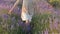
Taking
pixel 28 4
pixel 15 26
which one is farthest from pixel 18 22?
pixel 28 4

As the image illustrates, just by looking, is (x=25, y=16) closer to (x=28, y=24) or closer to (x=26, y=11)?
(x=26, y=11)

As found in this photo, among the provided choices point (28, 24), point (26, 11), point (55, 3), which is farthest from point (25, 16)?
point (55, 3)

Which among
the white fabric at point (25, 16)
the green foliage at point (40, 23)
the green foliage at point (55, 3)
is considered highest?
the green foliage at point (55, 3)

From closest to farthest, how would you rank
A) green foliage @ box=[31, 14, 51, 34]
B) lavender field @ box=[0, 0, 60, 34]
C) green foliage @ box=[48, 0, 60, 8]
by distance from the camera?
lavender field @ box=[0, 0, 60, 34] → green foliage @ box=[31, 14, 51, 34] → green foliage @ box=[48, 0, 60, 8]

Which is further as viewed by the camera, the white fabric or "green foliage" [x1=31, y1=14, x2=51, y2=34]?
the white fabric

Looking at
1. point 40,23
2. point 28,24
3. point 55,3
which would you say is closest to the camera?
point 28,24

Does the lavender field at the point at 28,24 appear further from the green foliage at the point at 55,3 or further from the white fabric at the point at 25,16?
the green foliage at the point at 55,3

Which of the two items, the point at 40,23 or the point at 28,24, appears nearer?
the point at 28,24

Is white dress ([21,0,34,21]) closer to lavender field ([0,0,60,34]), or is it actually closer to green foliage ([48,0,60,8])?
lavender field ([0,0,60,34])

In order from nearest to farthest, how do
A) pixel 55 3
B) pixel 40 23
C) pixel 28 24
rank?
1. pixel 28 24
2. pixel 40 23
3. pixel 55 3

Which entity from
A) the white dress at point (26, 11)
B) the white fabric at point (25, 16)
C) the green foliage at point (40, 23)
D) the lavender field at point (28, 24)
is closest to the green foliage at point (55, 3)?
the lavender field at point (28, 24)

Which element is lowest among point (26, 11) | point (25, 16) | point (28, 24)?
point (28, 24)

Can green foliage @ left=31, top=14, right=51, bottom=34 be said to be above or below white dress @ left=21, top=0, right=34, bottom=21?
below

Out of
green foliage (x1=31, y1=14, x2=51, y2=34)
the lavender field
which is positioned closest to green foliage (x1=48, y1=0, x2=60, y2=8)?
the lavender field
